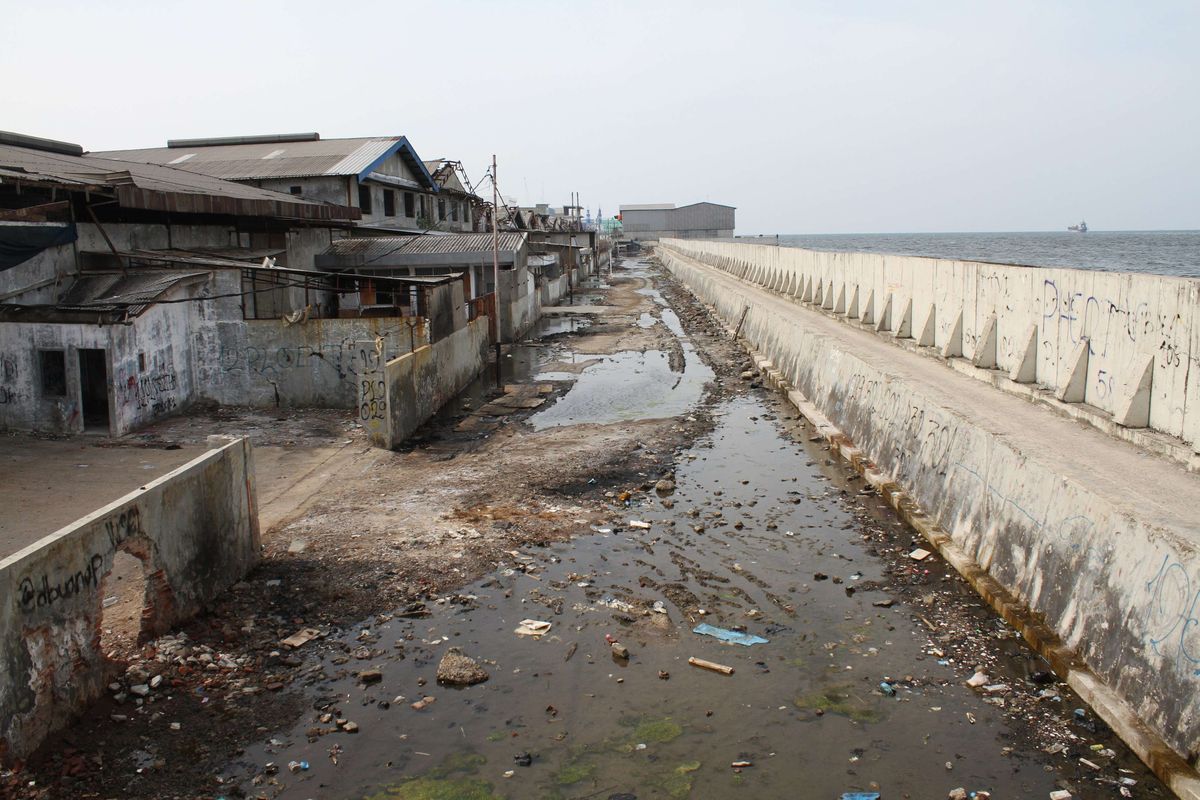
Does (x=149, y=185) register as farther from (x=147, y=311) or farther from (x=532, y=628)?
(x=532, y=628)

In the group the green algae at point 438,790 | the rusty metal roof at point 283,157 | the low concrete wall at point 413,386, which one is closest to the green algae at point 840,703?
the green algae at point 438,790

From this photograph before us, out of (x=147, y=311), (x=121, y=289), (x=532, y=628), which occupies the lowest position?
(x=532, y=628)

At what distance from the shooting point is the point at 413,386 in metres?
16.5

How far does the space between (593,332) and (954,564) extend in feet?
85.2

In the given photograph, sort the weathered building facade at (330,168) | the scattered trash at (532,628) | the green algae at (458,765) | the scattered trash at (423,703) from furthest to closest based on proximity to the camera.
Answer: the weathered building facade at (330,168)
the scattered trash at (532,628)
the scattered trash at (423,703)
the green algae at (458,765)

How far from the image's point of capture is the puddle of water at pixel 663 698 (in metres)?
6.04

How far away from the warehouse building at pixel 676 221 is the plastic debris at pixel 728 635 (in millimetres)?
120684

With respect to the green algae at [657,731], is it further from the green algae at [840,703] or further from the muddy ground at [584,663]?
the green algae at [840,703]

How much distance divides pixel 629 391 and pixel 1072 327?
38.8 feet

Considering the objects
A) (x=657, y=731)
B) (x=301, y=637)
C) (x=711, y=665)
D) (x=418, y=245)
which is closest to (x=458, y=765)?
(x=657, y=731)

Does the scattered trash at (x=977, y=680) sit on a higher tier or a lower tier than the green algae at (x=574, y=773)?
higher

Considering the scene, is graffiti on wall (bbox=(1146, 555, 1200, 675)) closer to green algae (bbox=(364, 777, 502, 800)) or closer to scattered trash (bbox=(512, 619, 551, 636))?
green algae (bbox=(364, 777, 502, 800))

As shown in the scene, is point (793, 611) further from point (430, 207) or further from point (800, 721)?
point (430, 207)

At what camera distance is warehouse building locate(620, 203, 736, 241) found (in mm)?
127438
